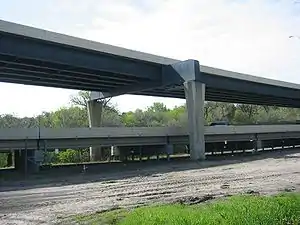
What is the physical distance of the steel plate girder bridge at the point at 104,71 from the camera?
41.3 metres

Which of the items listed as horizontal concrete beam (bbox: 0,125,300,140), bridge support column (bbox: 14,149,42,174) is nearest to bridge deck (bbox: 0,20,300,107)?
horizontal concrete beam (bbox: 0,125,300,140)

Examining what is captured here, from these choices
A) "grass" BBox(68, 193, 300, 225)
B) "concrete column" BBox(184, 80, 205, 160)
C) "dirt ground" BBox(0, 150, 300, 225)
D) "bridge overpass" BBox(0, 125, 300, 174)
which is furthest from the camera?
"concrete column" BBox(184, 80, 205, 160)

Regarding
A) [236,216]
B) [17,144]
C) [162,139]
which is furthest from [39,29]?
[236,216]

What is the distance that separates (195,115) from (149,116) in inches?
2915

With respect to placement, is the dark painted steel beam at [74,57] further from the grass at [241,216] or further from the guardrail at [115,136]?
the grass at [241,216]

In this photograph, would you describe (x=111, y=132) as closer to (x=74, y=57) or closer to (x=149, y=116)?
(x=74, y=57)

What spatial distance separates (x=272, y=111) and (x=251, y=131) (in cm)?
6831

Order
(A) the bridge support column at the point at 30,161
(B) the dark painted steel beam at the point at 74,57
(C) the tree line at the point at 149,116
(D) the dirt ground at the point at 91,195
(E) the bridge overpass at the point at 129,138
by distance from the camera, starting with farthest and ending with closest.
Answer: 1. (C) the tree line at the point at 149,116
2. (E) the bridge overpass at the point at 129,138
3. (A) the bridge support column at the point at 30,161
4. (B) the dark painted steel beam at the point at 74,57
5. (D) the dirt ground at the point at 91,195

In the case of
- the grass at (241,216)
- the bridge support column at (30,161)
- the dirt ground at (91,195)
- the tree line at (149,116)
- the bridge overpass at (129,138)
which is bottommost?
the dirt ground at (91,195)

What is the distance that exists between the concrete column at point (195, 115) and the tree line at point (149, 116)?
1330 inches

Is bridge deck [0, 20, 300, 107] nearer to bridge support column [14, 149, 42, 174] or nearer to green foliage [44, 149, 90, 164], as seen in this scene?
bridge support column [14, 149, 42, 174]

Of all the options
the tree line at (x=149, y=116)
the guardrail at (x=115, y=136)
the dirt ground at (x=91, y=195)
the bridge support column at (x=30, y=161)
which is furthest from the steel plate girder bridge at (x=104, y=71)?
the tree line at (x=149, y=116)

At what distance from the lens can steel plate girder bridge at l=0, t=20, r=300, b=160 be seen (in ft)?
136

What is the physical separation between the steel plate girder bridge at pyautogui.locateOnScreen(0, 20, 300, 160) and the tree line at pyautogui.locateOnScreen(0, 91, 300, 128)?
25394mm
